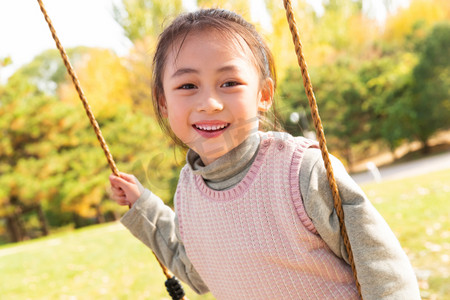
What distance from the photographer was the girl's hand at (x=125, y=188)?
63.4 inches

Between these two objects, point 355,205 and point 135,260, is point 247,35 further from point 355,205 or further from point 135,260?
point 135,260

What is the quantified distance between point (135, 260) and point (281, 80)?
13658 mm

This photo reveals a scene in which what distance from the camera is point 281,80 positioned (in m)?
18.8

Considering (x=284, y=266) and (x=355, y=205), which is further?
(x=284, y=266)

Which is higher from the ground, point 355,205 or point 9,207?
point 355,205

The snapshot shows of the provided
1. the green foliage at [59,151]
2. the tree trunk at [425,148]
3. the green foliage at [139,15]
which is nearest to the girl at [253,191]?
the green foliage at [59,151]

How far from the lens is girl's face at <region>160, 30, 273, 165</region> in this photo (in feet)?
3.88

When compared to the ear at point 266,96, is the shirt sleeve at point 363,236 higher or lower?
lower

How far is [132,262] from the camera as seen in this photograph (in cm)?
619

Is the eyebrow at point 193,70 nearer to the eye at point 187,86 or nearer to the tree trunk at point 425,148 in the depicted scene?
the eye at point 187,86

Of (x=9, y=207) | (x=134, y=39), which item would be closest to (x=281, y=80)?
(x=134, y=39)

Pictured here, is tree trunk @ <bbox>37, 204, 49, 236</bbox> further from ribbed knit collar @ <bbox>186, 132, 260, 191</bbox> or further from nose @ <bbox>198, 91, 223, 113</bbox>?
nose @ <bbox>198, 91, 223, 113</bbox>

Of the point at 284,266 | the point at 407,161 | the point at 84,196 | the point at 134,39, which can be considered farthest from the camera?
the point at 407,161

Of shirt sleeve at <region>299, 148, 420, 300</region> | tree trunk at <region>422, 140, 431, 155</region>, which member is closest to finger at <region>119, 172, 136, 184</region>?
shirt sleeve at <region>299, 148, 420, 300</region>
